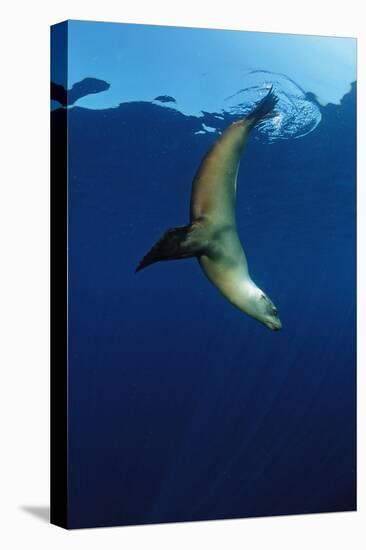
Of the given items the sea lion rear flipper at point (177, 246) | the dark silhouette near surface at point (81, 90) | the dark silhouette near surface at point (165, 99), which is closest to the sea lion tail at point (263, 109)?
the dark silhouette near surface at point (165, 99)

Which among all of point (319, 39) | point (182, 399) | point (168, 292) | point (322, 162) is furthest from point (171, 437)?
point (319, 39)

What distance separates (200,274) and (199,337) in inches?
17.8

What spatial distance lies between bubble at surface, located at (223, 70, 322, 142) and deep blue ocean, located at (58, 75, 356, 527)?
8cm

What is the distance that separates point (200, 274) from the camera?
12016 mm

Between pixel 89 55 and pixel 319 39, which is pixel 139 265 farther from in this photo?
pixel 319 39

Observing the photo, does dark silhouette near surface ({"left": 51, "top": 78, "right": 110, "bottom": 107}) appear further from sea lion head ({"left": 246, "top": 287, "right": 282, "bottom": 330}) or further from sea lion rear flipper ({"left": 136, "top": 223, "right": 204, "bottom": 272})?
sea lion head ({"left": 246, "top": 287, "right": 282, "bottom": 330})

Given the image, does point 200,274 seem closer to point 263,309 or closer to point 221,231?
point 221,231

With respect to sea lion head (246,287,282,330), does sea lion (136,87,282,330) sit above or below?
above

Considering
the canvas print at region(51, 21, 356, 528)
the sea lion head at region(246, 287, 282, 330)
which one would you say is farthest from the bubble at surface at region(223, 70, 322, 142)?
the sea lion head at region(246, 287, 282, 330)

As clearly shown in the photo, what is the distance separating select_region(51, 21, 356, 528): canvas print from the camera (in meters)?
11.6

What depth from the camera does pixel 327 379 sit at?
12539mm

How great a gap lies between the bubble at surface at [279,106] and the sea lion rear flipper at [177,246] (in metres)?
0.91

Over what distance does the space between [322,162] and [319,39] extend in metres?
0.92

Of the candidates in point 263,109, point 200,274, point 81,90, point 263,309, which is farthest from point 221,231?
point 81,90
